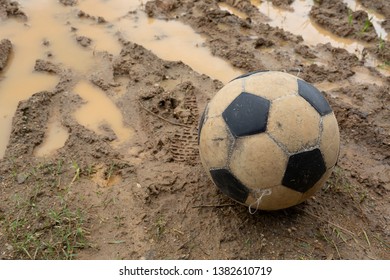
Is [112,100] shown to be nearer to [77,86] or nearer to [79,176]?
[77,86]

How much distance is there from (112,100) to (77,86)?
0.48 m

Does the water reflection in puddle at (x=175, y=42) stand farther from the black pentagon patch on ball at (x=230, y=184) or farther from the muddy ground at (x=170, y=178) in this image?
the black pentagon patch on ball at (x=230, y=184)

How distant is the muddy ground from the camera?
125 inches

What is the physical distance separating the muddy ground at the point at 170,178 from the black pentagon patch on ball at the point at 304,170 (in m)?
0.57

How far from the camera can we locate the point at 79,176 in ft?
12.2

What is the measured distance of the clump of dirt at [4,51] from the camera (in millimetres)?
5020

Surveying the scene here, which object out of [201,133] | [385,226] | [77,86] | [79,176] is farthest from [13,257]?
[385,226]

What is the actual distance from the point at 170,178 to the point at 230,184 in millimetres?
878

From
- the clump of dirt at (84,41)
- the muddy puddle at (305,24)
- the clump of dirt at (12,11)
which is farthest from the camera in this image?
the clump of dirt at (12,11)

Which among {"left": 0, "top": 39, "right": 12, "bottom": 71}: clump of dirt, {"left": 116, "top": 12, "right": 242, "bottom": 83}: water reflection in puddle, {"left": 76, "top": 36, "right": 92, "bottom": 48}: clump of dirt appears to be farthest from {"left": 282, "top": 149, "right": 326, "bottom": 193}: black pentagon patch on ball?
→ {"left": 0, "top": 39, "right": 12, "bottom": 71}: clump of dirt

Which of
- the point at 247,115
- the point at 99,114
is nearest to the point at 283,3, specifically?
the point at 99,114

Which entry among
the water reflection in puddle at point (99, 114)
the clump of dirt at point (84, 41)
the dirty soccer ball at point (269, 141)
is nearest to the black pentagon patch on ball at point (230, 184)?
the dirty soccer ball at point (269, 141)

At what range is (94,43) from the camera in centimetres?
550

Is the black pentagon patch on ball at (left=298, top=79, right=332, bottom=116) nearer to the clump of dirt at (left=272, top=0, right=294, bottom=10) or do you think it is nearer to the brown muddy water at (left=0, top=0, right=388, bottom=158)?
the brown muddy water at (left=0, top=0, right=388, bottom=158)
